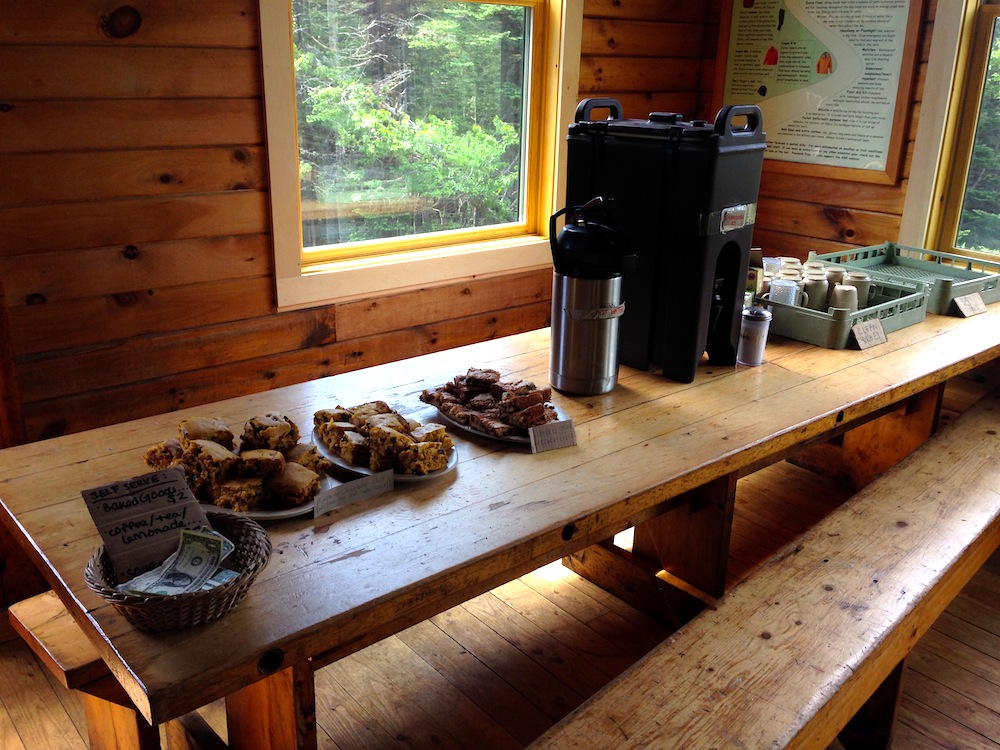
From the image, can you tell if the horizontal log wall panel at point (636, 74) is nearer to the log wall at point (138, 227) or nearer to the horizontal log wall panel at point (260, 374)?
the horizontal log wall panel at point (260, 374)

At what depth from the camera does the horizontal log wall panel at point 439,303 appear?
118 inches

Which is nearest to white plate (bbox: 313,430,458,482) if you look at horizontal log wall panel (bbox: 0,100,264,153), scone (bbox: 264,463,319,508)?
scone (bbox: 264,463,319,508)

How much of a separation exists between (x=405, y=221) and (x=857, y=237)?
1871 millimetres

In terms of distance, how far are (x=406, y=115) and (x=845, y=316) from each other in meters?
1.64

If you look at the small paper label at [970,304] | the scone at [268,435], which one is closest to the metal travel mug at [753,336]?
the small paper label at [970,304]

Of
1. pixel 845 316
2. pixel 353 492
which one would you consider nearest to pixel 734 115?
pixel 845 316

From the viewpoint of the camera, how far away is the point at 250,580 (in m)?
1.16

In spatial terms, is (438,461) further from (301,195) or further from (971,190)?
(971,190)

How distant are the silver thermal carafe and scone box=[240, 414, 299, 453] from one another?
70 centimetres

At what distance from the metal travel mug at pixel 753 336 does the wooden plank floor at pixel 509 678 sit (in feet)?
2.67

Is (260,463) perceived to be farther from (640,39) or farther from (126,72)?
(640,39)

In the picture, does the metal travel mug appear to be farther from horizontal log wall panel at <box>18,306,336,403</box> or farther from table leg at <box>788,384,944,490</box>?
horizontal log wall panel at <box>18,306,336,403</box>

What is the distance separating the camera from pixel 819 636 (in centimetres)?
160

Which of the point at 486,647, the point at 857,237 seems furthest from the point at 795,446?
the point at 857,237
